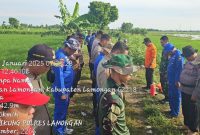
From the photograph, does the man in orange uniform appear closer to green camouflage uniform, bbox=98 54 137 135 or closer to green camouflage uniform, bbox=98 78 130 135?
green camouflage uniform, bbox=98 54 137 135

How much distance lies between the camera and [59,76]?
18.0ft

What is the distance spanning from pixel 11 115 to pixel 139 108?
7339 millimetres

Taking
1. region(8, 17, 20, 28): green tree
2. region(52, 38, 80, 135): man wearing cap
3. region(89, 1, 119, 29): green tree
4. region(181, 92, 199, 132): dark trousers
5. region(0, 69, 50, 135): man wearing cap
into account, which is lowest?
region(181, 92, 199, 132): dark trousers

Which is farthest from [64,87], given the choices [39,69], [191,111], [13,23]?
[13,23]

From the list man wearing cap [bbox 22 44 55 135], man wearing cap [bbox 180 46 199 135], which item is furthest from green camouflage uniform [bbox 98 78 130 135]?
man wearing cap [bbox 180 46 199 135]

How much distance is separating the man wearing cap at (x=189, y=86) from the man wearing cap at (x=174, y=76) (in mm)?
890

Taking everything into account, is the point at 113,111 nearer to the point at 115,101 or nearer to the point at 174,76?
the point at 115,101

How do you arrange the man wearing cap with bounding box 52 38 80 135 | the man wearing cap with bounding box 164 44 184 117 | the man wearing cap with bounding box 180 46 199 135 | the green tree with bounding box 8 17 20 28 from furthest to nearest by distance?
the green tree with bounding box 8 17 20 28 < the man wearing cap with bounding box 164 44 184 117 < the man wearing cap with bounding box 180 46 199 135 < the man wearing cap with bounding box 52 38 80 135

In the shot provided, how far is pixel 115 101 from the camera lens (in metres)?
2.98

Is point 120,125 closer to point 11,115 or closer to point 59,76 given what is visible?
point 11,115

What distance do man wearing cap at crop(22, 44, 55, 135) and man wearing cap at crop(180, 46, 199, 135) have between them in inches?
139

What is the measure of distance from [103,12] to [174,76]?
5690cm

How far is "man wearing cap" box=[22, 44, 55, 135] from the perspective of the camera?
3.18 metres

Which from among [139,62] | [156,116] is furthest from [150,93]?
[139,62]
